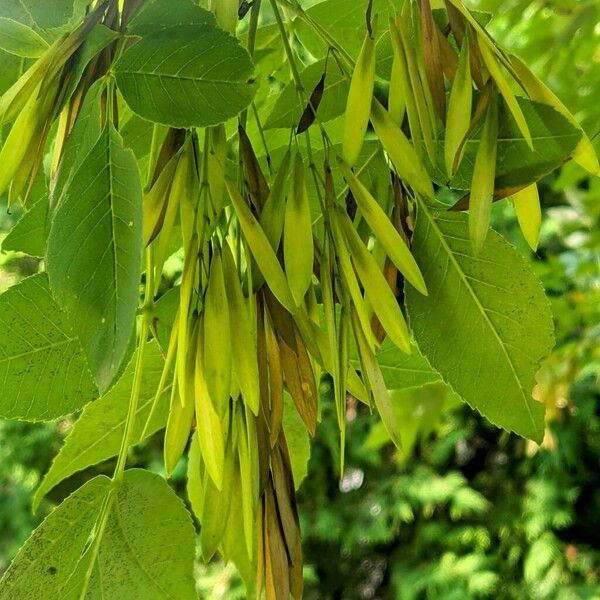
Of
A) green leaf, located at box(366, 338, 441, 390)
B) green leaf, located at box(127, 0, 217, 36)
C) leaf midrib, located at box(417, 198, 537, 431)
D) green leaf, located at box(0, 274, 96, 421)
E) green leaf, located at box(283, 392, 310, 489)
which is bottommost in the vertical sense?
green leaf, located at box(283, 392, 310, 489)

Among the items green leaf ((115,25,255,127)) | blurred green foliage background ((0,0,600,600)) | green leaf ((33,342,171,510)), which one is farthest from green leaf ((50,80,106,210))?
blurred green foliage background ((0,0,600,600))

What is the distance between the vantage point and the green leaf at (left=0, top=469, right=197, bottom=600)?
0.38 metres

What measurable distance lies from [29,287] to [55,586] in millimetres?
131

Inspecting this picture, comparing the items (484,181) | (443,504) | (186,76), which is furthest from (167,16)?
(443,504)

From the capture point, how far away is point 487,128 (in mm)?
339

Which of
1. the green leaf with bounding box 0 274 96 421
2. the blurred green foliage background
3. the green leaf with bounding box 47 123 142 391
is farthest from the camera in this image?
the blurred green foliage background

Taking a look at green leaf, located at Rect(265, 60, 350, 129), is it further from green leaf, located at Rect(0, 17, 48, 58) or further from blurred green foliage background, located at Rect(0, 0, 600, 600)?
blurred green foliage background, located at Rect(0, 0, 600, 600)

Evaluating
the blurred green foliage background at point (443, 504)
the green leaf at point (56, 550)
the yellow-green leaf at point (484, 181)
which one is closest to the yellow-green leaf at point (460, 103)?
the yellow-green leaf at point (484, 181)

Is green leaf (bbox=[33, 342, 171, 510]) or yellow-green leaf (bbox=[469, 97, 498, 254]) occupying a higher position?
yellow-green leaf (bbox=[469, 97, 498, 254])

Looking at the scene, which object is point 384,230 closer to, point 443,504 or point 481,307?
point 481,307

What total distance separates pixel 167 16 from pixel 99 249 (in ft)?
0.31

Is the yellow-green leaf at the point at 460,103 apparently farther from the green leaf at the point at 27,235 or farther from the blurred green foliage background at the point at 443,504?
the blurred green foliage background at the point at 443,504

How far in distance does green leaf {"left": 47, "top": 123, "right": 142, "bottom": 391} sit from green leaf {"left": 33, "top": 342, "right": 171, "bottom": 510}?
0.12 metres

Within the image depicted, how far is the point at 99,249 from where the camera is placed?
315mm
